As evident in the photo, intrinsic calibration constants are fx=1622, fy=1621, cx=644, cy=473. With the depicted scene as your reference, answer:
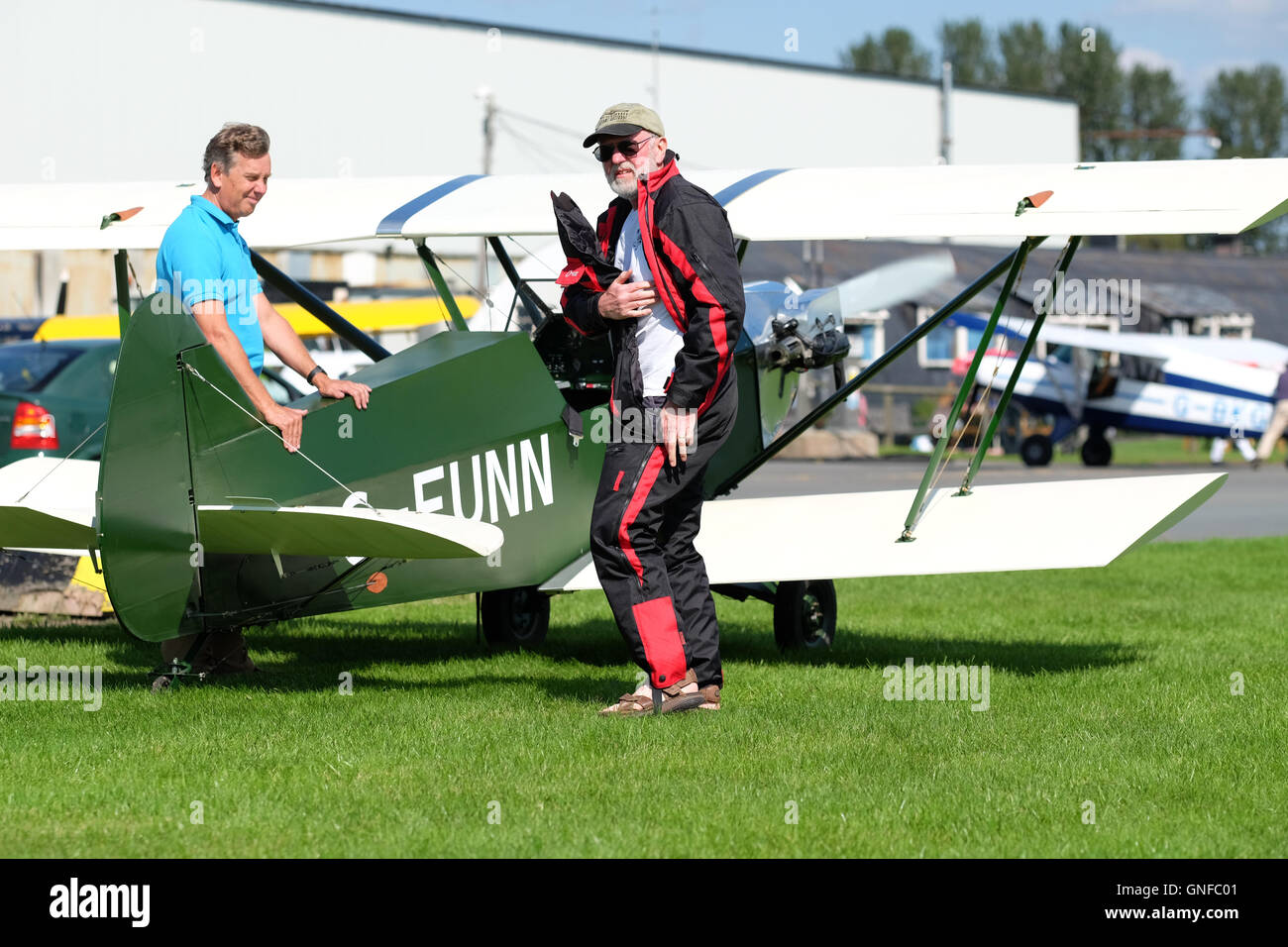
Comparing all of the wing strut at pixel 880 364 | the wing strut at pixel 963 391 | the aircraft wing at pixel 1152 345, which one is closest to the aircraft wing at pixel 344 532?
the wing strut at pixel 963 391

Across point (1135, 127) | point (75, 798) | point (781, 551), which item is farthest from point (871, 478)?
point (1135, 127)

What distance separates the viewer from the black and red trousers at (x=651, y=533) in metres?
5.52

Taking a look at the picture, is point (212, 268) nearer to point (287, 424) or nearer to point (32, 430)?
point (287, 424)

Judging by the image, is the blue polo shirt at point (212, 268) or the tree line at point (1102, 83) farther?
the tree line at point (1102, 83)

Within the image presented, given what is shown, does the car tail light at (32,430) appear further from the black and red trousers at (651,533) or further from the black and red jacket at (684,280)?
the black and red trousers at (651,533)

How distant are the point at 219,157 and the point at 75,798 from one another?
8.26ft

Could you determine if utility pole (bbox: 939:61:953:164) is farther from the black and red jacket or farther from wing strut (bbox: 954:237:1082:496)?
the black and red jacket

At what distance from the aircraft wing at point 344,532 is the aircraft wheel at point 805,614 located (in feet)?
8.87

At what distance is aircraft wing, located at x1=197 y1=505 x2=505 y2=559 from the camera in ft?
16.1

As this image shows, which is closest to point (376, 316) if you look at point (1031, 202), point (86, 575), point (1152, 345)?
point (1152, 345)

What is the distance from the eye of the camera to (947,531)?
6.93 metres

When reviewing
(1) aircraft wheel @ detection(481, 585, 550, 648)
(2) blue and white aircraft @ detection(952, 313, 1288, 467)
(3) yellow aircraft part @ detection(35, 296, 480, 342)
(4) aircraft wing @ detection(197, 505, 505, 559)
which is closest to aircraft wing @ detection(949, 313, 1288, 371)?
(2) blue and white aircraft @ detection(952, 313, 1288, 467)

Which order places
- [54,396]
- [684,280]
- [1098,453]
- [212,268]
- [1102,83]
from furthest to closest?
[1102,83], [1098,453], [54,396], [212,268], [684,280]

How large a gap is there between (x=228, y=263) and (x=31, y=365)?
777 cm
